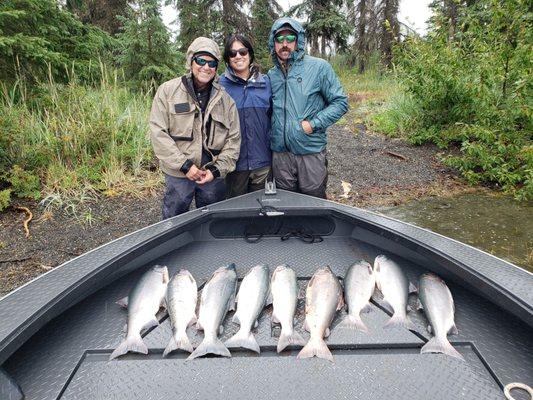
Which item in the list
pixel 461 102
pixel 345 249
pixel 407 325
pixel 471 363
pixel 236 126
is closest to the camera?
pixel 471 363

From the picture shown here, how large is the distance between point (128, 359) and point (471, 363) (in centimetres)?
173

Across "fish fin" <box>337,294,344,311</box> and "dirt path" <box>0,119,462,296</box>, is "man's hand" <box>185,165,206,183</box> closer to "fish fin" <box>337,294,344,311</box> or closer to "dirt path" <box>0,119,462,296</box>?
"fish fin" <box>337,294,344,311</box>

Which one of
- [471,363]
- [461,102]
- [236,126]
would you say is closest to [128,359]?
[471,363]

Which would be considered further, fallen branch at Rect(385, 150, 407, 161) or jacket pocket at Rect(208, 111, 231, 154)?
fallen branch at Rect(385, 150, 407, 161)

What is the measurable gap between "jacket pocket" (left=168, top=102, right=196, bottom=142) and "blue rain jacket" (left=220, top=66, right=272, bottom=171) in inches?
20.8

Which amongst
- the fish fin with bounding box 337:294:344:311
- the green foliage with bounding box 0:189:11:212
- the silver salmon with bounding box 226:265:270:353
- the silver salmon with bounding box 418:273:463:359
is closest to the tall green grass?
the green foliage with bounding box 0:189:11:212

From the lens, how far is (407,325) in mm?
2271

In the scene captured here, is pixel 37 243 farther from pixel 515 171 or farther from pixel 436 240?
pixel 515 171

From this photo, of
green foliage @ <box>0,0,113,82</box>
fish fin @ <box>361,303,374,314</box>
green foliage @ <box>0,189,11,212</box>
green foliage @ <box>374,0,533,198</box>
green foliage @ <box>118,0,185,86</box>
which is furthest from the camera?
green foliage @ <box>118,0,185,86</box>

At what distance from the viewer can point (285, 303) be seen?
2424 millimetres

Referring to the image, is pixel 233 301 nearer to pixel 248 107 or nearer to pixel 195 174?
pixel 195 174

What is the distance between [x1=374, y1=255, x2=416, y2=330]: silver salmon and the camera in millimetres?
2309

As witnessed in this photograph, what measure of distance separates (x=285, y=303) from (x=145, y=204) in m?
4.28

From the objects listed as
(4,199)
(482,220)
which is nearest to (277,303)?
(4,199)
